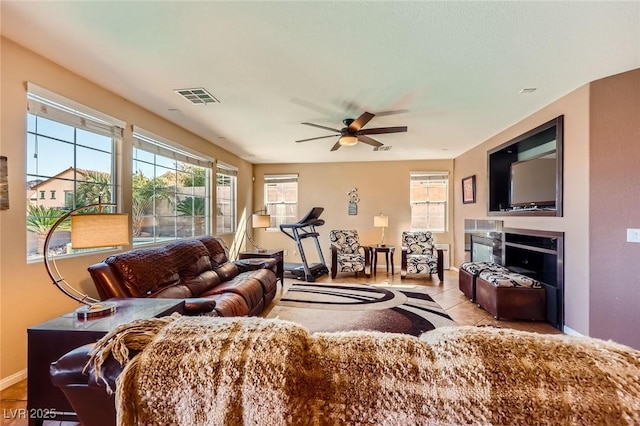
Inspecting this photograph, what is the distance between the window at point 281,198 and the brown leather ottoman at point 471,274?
3.99 meters

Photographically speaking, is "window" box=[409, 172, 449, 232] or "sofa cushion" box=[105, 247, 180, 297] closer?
"sofa cushion" box=[105, 247, 180, 297]

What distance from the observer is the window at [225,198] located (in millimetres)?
5492

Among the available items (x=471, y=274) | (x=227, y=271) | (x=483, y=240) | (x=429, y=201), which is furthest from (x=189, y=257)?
(x=429, y=201)

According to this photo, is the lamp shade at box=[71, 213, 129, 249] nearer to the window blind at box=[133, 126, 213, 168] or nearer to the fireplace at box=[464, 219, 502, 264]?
the window blind at box=[133, 126, 213, 168]

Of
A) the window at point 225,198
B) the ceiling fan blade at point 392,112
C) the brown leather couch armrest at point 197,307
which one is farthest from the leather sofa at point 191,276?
the ceiling fan blade at point 392,112

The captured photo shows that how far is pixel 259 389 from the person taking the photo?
64 centimetres

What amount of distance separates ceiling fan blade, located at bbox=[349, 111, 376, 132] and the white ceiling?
0.16 metres

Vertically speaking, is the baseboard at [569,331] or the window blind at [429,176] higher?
the window blind at [429,176]

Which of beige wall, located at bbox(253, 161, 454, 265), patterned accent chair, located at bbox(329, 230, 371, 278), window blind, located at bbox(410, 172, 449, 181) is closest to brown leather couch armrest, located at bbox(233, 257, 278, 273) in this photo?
patterned accent chair, located at bbox(329, 230, 371, 278)

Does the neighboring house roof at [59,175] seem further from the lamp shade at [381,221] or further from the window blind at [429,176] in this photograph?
the window blind at [429,176]

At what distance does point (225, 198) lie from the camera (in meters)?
5.86

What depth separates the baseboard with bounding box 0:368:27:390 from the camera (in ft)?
6.73

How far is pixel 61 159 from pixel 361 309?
3.56m

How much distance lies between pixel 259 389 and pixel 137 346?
13.4 inches
